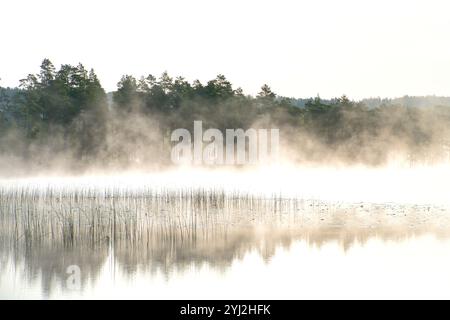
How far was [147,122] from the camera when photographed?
49094 millimetres

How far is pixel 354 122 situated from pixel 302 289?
46950 millimetres

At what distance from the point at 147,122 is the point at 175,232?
1391 inches

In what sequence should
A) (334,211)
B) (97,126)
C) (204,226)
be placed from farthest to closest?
(97,126) < (334,211) < (204,226)

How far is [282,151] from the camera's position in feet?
172

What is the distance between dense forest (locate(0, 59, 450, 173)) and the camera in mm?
45438

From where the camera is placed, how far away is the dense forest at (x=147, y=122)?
4544cm

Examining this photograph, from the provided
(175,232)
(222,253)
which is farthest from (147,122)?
(222,253)

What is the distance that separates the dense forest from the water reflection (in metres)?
27.2

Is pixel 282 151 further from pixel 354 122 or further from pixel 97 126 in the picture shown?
pixel 97 126

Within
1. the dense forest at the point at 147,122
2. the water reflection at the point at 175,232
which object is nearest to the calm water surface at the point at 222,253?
the water reflection at the point at 175,232

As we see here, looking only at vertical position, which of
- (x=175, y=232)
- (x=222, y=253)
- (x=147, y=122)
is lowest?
(x=222, y=253)

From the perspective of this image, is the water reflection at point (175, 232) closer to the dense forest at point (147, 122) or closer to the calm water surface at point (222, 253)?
the calm water surface at point (222, 253)

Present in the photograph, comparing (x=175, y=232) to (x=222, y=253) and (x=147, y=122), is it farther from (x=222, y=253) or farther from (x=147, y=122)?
(x=147, y=122)
